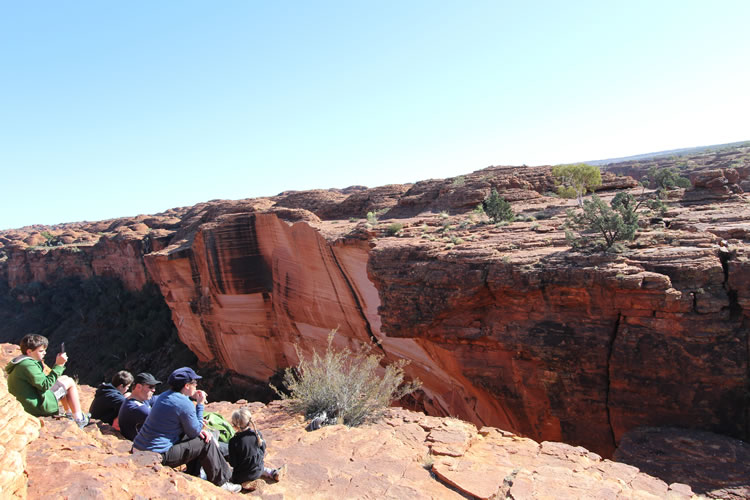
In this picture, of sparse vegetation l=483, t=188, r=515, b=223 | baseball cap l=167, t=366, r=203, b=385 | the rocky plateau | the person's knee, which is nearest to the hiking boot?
baseball cap l=167, t=366, r=203, b=385

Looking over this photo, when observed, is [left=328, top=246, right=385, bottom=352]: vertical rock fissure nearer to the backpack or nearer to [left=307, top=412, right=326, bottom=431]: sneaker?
[left=307, top=412, right=326, bottom=431]: sneaker

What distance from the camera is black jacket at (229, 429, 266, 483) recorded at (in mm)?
4105

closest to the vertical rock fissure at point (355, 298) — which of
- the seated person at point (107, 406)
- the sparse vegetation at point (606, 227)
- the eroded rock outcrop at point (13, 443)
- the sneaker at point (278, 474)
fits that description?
the sparse vegetation at point (606, 227)

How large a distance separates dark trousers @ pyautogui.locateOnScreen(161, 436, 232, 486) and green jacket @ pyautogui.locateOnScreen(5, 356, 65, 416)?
171 cm

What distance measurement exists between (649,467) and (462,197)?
11595mm

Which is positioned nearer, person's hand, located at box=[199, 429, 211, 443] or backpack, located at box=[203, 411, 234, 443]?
person's hand, located at box=[199, 429, 211, 443]

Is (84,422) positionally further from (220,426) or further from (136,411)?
(220,426)

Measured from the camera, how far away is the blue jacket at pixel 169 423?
398 cm

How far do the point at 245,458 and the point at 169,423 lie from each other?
814 millimetres

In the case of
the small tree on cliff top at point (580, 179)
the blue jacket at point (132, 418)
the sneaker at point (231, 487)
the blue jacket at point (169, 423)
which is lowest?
the sneaker at point (231, 487)

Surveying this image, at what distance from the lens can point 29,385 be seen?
4.44 m

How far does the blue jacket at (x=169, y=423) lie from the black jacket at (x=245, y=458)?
43 cm

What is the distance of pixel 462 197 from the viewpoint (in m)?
16.0

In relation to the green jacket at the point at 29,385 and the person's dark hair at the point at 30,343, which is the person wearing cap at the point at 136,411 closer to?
the green jacket at the point at 29,385
